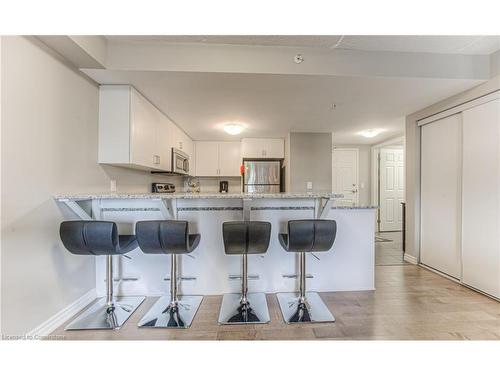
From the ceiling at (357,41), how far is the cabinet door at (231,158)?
2.90 meters

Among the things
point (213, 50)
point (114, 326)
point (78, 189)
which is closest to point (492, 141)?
point (213, 50)

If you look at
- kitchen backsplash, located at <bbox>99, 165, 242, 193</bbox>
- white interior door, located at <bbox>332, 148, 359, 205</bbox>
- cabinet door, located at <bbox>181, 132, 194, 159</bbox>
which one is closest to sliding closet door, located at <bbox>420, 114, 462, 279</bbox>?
white interior door, located at <bbox>332, 148, 359, 205</bbox>

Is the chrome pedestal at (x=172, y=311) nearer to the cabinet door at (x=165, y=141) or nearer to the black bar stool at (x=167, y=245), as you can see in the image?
the black bar stool at (x=167, y=245)

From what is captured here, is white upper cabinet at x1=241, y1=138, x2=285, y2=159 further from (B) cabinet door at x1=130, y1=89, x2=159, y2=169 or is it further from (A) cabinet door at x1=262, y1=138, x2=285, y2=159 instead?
(B) cabinet door at x1=130, y1=89, x2=159, y2=169

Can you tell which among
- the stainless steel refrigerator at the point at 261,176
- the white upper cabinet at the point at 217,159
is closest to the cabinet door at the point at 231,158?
the white upper cabinet at the point at 217,159

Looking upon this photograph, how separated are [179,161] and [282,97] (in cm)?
196

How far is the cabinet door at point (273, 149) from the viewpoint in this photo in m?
4.60

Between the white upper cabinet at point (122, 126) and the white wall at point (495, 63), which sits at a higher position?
the white wall at point (495, 63)

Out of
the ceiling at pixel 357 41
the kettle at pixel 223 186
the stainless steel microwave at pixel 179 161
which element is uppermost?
the ceiling at pixel 357 41

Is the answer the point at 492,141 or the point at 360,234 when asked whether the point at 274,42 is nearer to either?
the point at 360,234

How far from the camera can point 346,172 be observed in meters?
5.68

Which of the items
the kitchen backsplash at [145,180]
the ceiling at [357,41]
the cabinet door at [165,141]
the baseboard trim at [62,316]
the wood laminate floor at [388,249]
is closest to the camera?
the baseboard trim at [62,316]

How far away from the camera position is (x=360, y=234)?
2430 mm

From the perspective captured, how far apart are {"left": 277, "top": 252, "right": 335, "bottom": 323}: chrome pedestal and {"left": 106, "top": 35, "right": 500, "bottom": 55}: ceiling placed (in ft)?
6.02
